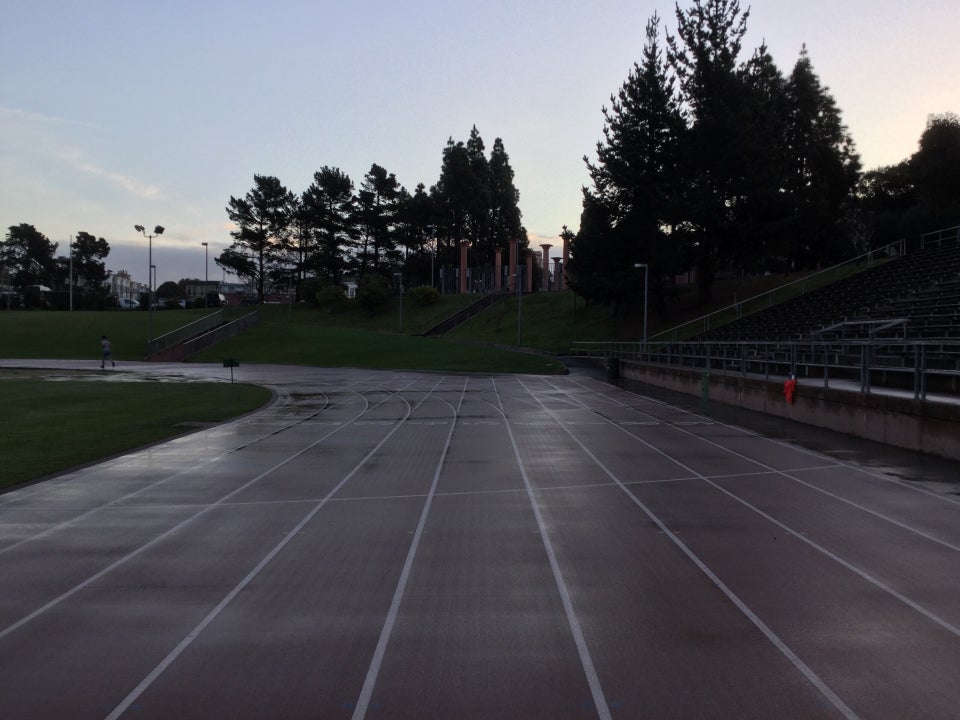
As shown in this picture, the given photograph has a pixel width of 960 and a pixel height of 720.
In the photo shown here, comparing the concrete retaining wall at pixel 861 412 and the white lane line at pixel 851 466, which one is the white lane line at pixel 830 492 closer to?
the white lane line at pixel 851 466

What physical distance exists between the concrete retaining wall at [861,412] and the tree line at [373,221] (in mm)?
78667

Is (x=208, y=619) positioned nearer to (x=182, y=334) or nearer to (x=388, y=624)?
(x=388, y=624)

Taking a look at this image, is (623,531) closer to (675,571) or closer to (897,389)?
(675,571)

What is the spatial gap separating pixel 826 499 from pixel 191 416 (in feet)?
51.9

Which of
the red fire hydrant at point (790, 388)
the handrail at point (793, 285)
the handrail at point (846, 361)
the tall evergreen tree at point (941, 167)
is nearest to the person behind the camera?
the handrail at point (846, 361)

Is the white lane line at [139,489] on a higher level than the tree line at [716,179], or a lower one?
lower

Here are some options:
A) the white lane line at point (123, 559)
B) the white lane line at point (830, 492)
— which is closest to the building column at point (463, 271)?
the white lane line at point (830, 492)

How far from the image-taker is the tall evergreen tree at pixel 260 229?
105062 mm

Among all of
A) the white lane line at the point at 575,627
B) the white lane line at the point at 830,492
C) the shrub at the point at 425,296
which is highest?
the shrub at the point at 425,296

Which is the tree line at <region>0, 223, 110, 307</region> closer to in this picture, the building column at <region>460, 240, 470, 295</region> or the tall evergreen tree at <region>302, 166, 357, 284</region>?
the tall evergreen tree at <region>302, 166, 357, 284</region>

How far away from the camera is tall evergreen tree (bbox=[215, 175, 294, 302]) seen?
105062 millimetres

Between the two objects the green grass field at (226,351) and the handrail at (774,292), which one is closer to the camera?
the green grass field at (226,351)

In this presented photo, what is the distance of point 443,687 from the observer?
15.7 feet

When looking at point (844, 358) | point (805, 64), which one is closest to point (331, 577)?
point (844, 358)
